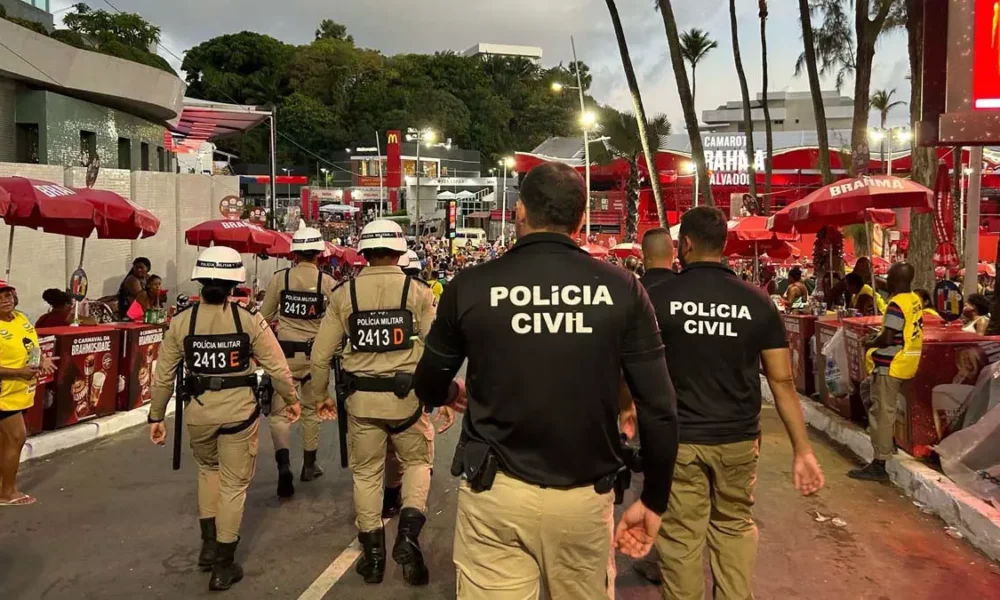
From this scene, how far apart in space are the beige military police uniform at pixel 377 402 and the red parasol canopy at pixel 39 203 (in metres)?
5.33

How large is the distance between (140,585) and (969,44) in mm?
7057

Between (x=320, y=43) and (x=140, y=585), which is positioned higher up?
(x=320, y=43)

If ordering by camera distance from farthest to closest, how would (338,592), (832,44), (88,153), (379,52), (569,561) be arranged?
1. (379,52)
2. (832,44)
3. (88,153)
4. (338,592)
5. (569,561)

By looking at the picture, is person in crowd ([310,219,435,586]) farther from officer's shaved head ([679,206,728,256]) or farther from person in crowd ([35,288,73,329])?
person in crowd ([35,288,73,329])

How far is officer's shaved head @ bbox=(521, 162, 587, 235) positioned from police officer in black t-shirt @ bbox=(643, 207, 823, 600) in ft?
3.94

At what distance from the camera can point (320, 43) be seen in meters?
89.0

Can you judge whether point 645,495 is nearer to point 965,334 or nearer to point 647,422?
point 647,422

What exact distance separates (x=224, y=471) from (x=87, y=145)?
59.1 feet

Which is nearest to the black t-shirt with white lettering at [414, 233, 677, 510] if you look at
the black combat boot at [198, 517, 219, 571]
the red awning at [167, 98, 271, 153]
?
the black combat boot at [198, 517, 219, 571]

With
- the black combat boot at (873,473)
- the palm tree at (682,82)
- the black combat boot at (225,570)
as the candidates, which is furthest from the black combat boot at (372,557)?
the palm tree at (682,82)

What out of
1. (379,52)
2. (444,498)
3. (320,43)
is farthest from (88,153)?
(379,52)

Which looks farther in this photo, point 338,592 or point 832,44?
point 832,44

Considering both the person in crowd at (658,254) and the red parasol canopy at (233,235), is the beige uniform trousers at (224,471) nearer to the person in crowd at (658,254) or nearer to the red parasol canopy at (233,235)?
the person in crowd at (658,254)

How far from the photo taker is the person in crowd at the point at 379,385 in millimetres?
4727
